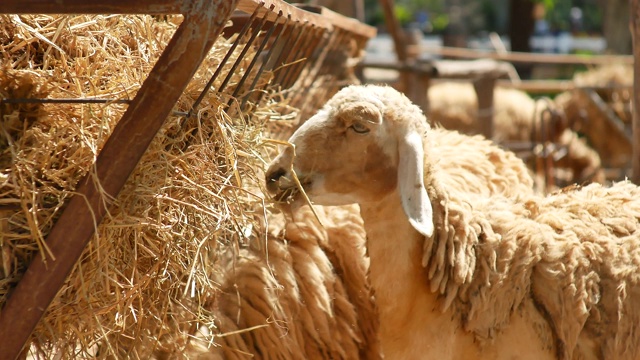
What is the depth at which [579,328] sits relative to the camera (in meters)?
3.10

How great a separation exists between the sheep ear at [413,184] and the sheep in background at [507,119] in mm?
8106

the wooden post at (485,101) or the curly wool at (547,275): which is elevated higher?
the curly wool at (547,275)

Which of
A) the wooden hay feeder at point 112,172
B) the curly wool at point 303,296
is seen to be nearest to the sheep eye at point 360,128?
the wooden hay feeder at point 112,172

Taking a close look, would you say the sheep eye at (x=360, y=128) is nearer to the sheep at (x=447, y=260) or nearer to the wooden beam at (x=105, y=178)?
the sheep at (x=447, y=260)

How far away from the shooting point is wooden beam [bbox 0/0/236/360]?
2.16 m

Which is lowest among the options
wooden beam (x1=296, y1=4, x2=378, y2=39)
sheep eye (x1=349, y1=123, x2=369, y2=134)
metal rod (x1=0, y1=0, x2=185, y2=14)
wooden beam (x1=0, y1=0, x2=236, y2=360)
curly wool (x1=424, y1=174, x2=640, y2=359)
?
curly wool (x1=424, y1=174, x2=640, y2=359)

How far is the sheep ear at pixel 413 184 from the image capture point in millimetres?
2938

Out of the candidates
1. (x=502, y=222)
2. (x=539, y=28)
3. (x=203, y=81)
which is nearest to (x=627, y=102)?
(x=502, y=222)

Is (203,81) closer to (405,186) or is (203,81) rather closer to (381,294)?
(405,186)

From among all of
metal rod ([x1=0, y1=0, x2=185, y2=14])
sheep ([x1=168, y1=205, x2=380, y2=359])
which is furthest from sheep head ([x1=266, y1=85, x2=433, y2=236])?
metal rod ([x1=0, y1=0, x2=185, y2=14])

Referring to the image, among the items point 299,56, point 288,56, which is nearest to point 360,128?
point 288,56

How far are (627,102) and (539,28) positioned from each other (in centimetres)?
2142

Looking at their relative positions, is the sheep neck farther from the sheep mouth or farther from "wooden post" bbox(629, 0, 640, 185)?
"wooden post" bbox(629, 0, 640, 185)

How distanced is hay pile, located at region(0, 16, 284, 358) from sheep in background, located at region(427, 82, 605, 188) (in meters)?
8.60
